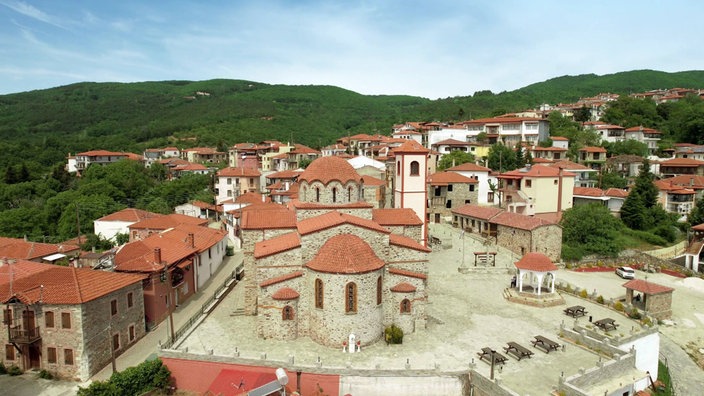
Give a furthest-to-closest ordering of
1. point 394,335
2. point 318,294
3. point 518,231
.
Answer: point 518,231, point 394,335, point 318,294

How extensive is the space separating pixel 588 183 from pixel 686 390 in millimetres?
35069

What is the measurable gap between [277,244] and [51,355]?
35.5 feet

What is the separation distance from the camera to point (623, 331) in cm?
2088

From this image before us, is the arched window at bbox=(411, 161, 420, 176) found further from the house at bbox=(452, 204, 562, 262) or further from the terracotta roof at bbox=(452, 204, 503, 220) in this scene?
the terracotta roof at bbox=(452, 204, 503, 220)

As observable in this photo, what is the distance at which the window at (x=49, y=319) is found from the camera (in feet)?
58.6

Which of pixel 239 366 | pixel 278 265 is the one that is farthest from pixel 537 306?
pixel 239 366

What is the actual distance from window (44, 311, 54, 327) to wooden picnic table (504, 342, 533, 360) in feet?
64.2

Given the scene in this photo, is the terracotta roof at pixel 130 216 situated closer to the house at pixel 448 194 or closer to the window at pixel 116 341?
the window at pixel 116 341

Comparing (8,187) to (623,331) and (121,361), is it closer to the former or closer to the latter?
(121,361)

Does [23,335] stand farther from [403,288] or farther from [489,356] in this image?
[489,356]

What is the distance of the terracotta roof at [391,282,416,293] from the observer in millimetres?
19531

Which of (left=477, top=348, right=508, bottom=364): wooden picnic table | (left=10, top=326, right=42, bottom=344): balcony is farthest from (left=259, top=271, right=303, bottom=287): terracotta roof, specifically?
(left=10, top=326, right=42, bottom=344): balcony

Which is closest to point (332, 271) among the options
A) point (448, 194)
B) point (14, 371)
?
point (14, 371)

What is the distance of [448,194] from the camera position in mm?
44844
